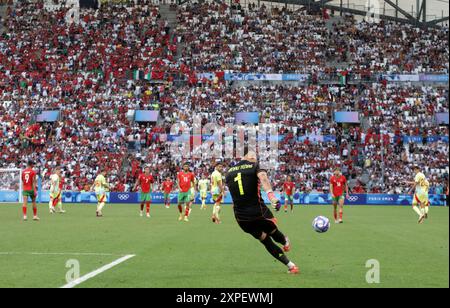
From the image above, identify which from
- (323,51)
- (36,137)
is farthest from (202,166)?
(323,51)

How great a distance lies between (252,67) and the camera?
60.6 metres

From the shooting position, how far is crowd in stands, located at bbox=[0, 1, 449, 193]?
52000 millimetres

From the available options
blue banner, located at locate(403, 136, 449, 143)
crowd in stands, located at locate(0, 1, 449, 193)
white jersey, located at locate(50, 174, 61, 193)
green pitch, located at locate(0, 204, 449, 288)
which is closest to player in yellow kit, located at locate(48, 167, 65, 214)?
white jersey, located at locate(50, 174, 61, 193)

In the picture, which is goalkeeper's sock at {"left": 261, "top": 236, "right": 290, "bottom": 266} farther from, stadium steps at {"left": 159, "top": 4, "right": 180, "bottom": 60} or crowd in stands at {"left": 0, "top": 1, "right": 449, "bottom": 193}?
stadium steps at {"left": 159, "top": 4, "right": 180, "bottom": 60}

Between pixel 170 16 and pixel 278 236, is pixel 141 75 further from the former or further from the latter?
pixel 278 236

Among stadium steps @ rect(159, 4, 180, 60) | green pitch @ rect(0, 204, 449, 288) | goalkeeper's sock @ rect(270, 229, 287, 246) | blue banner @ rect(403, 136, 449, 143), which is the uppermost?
stadium steps @ rect(159, 4, 180, 60)

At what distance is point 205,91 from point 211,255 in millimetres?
42853

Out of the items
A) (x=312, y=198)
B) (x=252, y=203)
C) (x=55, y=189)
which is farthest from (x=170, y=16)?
(x=252, y=203)

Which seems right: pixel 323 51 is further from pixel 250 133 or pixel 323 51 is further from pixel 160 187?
pixel 160 187

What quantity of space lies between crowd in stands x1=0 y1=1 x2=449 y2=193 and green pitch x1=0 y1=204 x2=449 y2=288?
2613 cm

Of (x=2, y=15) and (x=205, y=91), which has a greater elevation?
(x=2, y=15)

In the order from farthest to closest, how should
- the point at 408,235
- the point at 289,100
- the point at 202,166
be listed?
the point at 289,100
the point at 202,166
the point at 408,235

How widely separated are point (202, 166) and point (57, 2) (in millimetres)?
24494

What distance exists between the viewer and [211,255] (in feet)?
52.2
